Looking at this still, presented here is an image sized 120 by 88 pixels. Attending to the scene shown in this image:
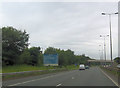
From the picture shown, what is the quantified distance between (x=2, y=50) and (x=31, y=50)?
44069 mm

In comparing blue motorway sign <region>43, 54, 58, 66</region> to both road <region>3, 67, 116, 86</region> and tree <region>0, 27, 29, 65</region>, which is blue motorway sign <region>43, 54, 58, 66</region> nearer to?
tree <region>0, 27, 29, 65</region>

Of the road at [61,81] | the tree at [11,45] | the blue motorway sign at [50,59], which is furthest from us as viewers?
the blue motorway sign at [50,59]

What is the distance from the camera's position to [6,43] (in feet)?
189

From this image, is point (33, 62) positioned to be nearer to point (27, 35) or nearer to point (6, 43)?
point (27, 35)

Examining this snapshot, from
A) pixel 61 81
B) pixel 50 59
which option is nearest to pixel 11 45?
pixel 50 59

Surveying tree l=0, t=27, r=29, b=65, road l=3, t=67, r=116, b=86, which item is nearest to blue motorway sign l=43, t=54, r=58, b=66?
tree l=0, t=27, r=29, b=65

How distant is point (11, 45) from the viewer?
59562mm

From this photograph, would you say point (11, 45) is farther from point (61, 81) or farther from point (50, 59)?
point (61, 81)

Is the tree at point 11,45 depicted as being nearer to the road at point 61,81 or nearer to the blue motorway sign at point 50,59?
the blue motorway sign at point 50,59

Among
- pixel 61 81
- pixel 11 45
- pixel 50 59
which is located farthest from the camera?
pixel 50 59

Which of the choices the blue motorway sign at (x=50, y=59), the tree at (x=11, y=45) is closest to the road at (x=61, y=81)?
the tree at (x=11, y=45)

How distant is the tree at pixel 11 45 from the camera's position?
56.8 metres

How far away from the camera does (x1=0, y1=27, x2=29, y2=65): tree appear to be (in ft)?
186

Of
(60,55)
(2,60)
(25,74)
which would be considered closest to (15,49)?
(2,60)
